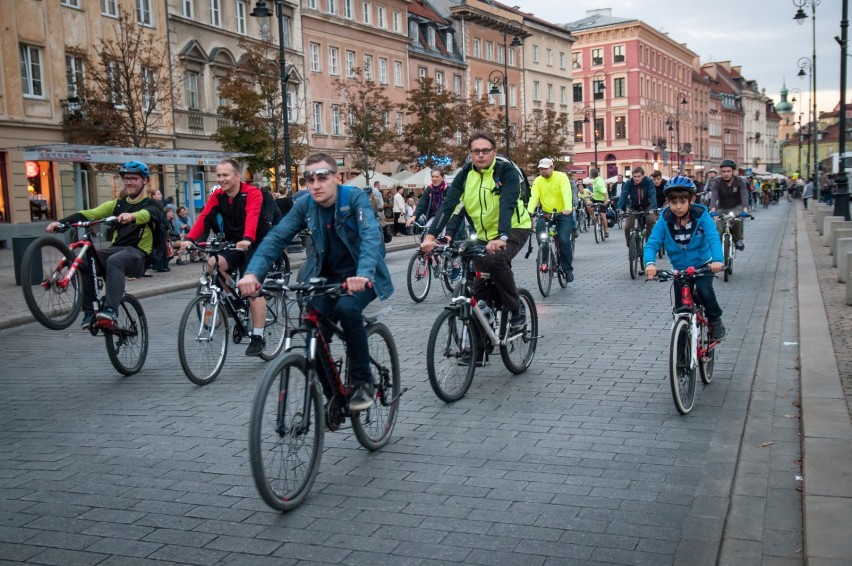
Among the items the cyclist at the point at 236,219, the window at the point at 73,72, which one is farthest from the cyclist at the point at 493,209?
the window at the point at 73,72

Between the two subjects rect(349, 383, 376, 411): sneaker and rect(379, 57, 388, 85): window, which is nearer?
rect(349, 383, 376, 411): sneaker

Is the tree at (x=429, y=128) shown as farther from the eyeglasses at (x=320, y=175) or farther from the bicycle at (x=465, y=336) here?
the eyeglasses at (x=320, y=175)

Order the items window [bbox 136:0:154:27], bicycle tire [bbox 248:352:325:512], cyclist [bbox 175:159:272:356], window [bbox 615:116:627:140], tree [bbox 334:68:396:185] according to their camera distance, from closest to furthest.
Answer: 1. bicycle tire [bbox 248:352:325:512]
2. cyclist [bbox 175:159:272:356]
3. window [bbox 136:0:154:27]
4. tree [bbox 334:68:396:185]
5. window [bbox 615:116:627:140]

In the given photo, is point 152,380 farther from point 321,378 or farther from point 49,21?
point 49,21

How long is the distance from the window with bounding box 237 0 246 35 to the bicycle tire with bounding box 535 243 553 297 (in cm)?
3208

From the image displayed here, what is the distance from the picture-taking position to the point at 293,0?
150 ft

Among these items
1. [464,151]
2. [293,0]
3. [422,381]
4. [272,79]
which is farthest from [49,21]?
[422,381]

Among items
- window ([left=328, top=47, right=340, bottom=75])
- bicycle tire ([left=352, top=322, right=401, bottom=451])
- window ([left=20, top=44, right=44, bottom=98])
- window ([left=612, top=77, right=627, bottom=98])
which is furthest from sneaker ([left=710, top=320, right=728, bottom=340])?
window ([left=612, top=77, right=627, bottom=98])

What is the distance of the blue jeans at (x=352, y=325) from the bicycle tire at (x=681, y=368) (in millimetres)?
2053

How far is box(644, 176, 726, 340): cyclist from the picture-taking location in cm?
684

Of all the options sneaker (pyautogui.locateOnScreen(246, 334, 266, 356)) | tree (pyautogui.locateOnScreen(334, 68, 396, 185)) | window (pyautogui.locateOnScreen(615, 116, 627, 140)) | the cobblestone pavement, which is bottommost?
the cobblestone pavement

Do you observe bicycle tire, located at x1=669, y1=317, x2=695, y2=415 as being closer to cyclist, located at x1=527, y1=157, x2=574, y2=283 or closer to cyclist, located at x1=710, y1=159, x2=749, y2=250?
cyclist, located at x1=527, y1=157, x2=574, y2=283

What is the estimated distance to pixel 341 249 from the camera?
18.0 ft

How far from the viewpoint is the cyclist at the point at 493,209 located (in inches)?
288
